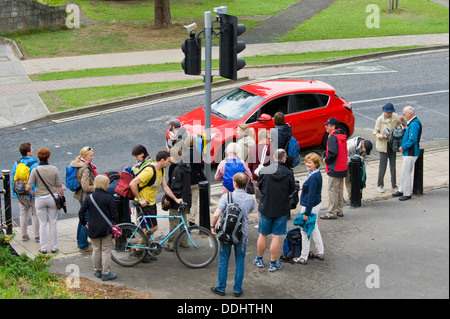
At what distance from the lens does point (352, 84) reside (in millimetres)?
20312

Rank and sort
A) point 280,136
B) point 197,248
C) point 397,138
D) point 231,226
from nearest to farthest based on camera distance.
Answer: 1. point 231,226
2. point 197,248
3. point 280,136
4. point 397,138

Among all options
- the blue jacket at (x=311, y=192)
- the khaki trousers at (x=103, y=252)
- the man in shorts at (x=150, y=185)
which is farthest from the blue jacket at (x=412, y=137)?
the khaki trousers at (x=103, y=252)

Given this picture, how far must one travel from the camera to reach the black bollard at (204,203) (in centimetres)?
962

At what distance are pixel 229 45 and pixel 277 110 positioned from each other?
4062mm

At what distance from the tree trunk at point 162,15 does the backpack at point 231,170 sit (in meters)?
21.7

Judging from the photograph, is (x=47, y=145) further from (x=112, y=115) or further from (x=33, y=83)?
(x=33, y=83)

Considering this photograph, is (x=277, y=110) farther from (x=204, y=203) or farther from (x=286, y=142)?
(x=204, y=203)

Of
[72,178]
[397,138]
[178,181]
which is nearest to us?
[178,181]

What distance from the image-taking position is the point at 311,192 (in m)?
8.92

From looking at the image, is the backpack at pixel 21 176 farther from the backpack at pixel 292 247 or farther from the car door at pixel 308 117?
the car door at pixel 308 117

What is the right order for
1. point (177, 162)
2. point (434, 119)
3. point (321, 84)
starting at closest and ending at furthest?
point (177, 162), point (321, 84), point (434, 119)

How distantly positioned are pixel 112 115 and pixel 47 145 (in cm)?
286

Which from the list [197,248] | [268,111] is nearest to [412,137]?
[268,111]
